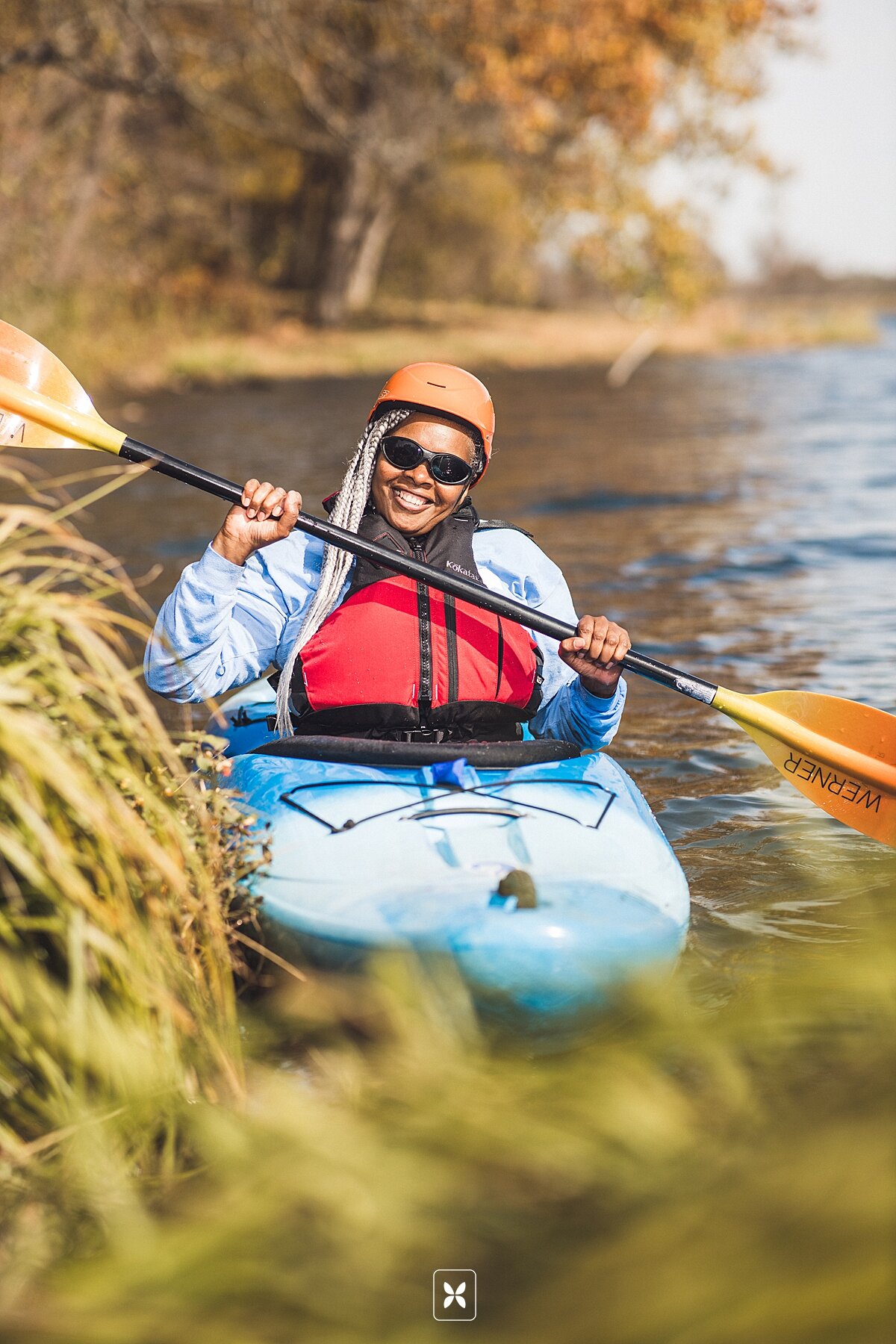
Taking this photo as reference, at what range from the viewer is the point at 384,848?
106 inches

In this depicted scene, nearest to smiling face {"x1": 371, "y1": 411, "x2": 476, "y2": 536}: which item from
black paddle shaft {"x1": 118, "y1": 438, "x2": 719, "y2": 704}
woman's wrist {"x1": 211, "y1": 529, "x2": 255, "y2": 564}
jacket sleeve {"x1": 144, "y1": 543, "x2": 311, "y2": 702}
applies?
black paddle shaft {"x1": 118, "y1": 438, "x2": 719, "y2": 704}

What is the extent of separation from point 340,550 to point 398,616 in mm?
239

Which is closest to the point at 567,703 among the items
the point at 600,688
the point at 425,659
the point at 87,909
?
the point at 600,688

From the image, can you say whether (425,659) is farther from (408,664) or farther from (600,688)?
(600,688)

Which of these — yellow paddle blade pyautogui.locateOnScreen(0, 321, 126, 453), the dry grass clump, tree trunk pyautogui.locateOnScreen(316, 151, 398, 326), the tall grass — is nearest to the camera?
the tall grass

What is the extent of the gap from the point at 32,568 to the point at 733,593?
3773 millimetres

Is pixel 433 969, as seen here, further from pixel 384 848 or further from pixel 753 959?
pixel 753 959

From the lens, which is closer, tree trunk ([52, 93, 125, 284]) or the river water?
the river water

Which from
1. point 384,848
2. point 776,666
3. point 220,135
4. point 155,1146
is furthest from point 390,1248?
point 220,135

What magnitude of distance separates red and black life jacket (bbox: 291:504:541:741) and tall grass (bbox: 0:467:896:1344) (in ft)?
2.85

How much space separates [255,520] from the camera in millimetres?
3072

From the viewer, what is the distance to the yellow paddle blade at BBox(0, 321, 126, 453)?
3377mm

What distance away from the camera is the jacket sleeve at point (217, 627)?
3.05 metres

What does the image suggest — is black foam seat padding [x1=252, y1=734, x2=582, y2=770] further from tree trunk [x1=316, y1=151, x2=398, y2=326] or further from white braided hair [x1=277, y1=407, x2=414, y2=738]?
tree trunk [x1=316, y1=151, x2=398, y2=326]
